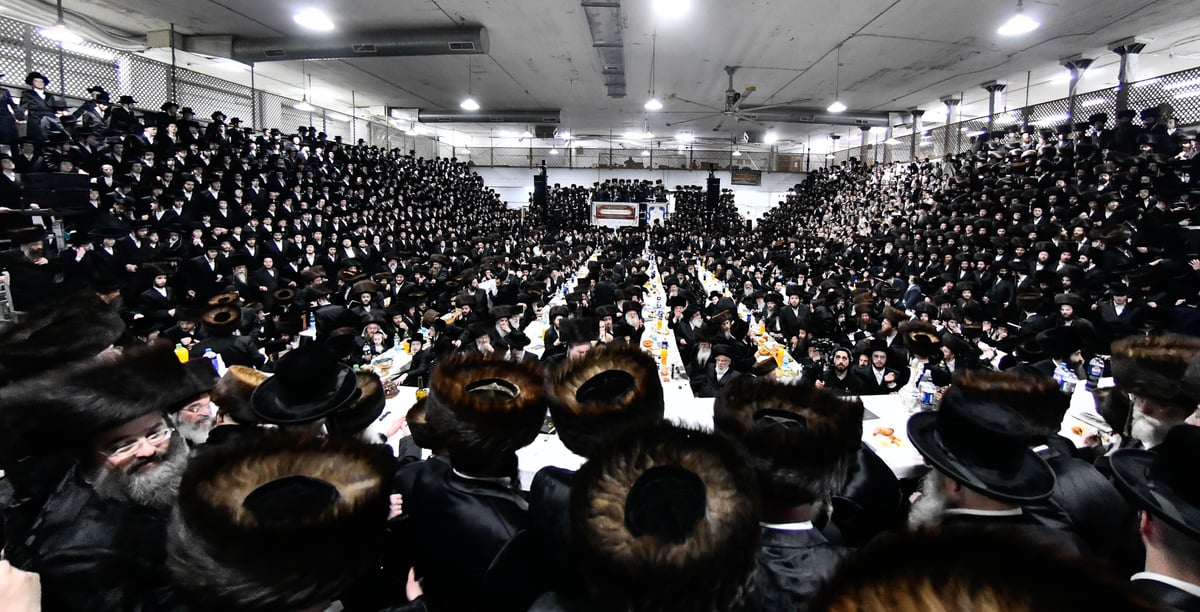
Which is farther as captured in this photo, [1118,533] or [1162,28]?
[1162,28]

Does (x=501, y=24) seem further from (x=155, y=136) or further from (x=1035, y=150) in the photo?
(x=1035, y=150)

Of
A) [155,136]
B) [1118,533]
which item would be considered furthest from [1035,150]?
[155,136]

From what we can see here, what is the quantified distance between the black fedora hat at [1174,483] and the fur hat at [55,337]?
19.3 ft

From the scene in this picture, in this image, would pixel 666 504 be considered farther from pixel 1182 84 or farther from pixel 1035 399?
pixel 1182 84

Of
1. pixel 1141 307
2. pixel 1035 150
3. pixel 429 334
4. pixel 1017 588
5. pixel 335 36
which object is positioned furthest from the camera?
pixel 1035 150

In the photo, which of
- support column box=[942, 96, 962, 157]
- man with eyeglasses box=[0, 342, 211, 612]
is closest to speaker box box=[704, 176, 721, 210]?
support column box=[942, 96, 962, 157]

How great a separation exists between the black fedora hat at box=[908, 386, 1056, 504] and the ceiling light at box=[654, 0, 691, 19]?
11.0 meters

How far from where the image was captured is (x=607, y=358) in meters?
2.81

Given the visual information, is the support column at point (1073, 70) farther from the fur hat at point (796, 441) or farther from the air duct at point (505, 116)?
the fur hat at point (796, 441)

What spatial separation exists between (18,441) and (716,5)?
1330cm

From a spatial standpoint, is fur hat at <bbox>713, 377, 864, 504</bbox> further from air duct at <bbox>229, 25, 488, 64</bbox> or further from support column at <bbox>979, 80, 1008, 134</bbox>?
support column at <bbox>979, 80, 1008, 134</bbox>

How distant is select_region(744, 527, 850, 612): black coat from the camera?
179 centimetres

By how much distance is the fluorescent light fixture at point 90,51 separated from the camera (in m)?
15.8

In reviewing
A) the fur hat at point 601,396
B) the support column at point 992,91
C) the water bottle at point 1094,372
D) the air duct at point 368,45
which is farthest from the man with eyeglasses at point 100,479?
the support column at point 992,91
